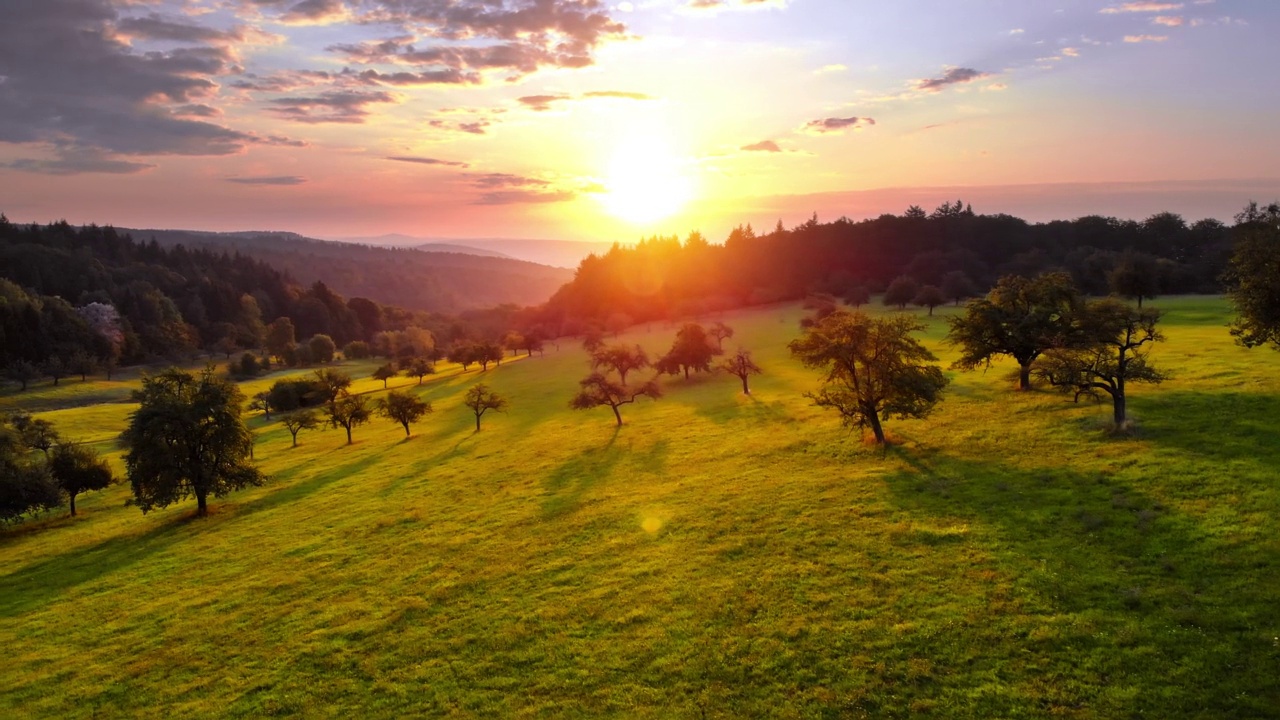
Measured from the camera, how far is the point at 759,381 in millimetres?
71500

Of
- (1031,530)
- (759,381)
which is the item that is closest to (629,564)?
(1031,530)

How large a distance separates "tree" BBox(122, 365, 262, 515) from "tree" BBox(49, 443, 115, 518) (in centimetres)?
847

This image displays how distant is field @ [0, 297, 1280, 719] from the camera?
17.6 m

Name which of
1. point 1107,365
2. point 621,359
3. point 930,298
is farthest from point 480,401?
point 930,298

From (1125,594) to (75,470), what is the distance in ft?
222

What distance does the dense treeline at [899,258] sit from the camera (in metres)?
144

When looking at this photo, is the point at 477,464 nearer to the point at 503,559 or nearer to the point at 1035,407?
the point at 503,559

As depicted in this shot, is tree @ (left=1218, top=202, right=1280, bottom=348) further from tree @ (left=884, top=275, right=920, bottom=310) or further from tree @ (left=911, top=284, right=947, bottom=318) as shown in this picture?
tree @ (left=884, top=275, right=920, bottom=310)

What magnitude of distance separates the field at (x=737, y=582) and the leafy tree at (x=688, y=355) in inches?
1390

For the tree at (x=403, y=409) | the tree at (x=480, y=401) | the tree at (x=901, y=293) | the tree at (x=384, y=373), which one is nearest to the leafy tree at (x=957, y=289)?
the tree at (x=901, y=293)

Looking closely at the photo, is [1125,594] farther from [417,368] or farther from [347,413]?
[417,368]

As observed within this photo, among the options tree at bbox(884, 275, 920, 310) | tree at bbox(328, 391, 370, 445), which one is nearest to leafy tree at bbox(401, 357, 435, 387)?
tree at bbox(328, 391, 370, 445)

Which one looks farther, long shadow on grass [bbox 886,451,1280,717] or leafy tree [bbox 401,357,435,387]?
leafy tree [bbox 401,357,435,387]

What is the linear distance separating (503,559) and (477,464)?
2166 centimetres
